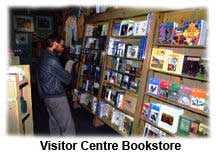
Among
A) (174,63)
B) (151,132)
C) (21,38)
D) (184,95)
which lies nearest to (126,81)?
(151,132)

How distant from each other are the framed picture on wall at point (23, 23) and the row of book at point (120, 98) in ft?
16.1

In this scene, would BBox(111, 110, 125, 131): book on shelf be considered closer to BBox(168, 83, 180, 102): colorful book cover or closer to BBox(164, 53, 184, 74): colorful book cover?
BBox(168, 83, 180, 102): colorful book cover

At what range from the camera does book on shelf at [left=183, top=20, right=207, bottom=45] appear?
233cm

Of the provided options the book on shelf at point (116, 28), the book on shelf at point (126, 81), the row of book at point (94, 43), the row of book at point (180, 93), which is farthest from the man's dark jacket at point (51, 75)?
the row of book at point (94, 43)

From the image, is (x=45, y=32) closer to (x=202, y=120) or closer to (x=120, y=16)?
(x=120, y=16)

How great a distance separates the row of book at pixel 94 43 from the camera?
4.17m

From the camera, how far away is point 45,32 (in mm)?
8078

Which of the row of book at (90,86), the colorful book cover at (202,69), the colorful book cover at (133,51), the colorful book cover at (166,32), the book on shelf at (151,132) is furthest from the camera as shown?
the row of book at (90,86)

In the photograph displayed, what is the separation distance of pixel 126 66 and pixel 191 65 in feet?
4.06

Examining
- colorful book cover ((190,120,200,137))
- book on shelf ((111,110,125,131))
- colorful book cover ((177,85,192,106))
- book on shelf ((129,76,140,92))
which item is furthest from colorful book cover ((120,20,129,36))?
colorful book cover ((190,120,200,137))

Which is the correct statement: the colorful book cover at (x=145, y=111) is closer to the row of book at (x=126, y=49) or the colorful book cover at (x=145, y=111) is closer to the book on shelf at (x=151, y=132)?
the book on shelf at (x=151, y=132)

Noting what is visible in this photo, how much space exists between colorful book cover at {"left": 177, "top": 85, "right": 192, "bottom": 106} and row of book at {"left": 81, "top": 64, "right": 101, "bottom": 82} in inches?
74.4

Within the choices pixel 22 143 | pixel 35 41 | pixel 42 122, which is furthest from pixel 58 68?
pixel 35 41

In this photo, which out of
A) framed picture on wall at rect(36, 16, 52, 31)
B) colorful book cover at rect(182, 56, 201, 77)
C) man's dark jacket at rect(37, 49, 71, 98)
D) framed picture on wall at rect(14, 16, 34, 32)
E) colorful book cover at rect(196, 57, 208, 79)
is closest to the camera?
colorful book cover at rect(196, 57, 208, 79)
